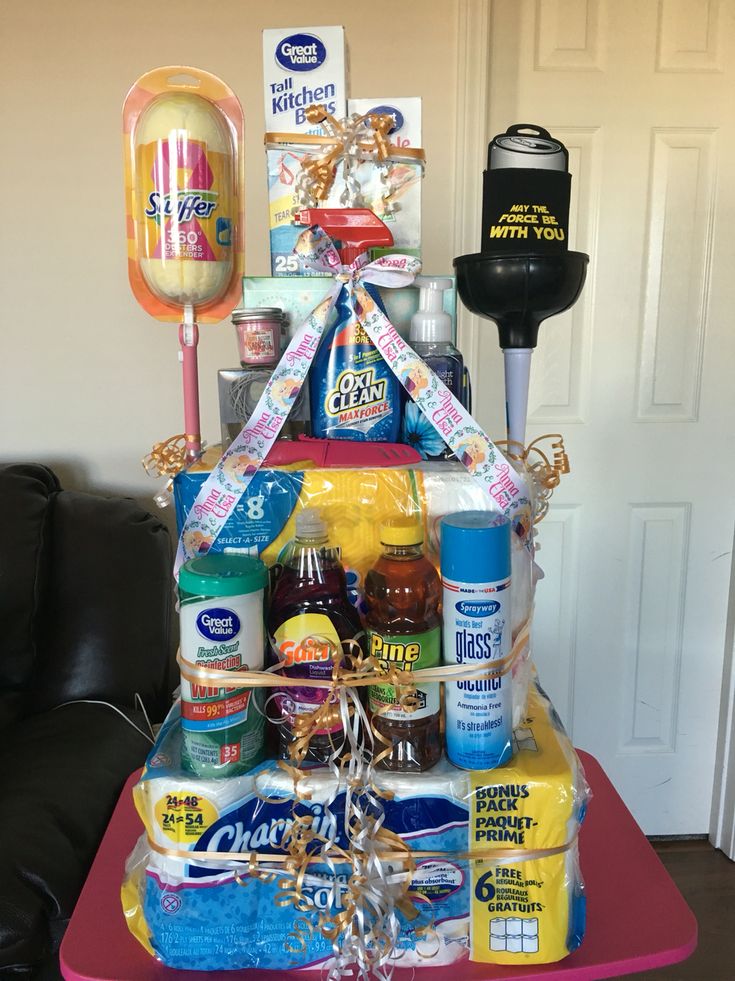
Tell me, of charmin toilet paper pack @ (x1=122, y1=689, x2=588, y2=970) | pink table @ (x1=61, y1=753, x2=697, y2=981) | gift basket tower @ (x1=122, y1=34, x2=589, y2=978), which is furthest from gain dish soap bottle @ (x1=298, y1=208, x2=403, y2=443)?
pink table @ (x1=61, y1=753, x2=697, y2=981)

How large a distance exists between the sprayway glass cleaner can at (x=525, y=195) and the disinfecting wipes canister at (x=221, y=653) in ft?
1.38

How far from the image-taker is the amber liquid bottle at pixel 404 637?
0.66 meters

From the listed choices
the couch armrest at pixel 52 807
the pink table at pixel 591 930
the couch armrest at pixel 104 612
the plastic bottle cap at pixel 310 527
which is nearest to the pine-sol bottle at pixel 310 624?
the plastic bottle cap at pixel 310 527

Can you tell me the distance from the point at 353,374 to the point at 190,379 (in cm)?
18

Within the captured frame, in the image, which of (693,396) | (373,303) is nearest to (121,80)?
(373,303)

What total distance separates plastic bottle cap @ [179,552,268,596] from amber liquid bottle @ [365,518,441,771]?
10 centimetres

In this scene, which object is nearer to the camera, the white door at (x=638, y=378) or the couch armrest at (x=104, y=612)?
the couch armrest at (x=104, y=612)

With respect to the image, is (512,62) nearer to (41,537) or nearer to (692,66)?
(692,66)

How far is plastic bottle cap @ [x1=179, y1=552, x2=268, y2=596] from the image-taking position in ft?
2.07

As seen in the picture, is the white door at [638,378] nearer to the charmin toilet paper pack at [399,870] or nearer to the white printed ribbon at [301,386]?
the white printed ribbon at [301,386]

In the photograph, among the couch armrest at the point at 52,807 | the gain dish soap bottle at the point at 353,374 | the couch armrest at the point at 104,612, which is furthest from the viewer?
the couch armrest at the point at 104,612

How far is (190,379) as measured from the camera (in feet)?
2.70

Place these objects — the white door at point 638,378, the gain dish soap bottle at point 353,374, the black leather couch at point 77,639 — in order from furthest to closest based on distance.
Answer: the white door at point 638,378
the black leather couch at point 77,639
the gain dish soap bottle at point 353,374

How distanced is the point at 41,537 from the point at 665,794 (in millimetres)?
1626
